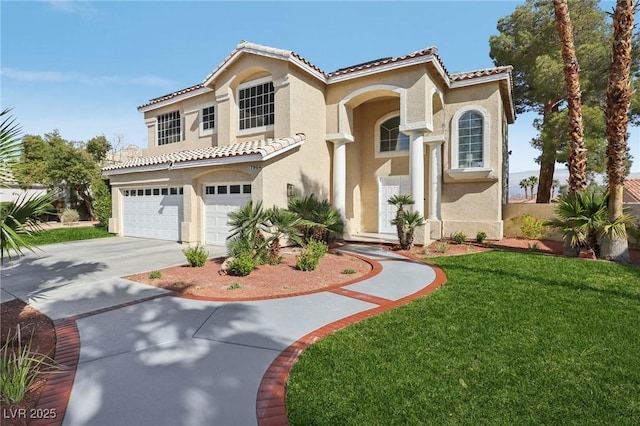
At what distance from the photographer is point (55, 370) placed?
4215mm

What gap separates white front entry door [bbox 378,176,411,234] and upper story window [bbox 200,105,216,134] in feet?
32.4

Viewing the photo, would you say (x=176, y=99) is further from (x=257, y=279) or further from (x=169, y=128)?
(x=257, y=279)

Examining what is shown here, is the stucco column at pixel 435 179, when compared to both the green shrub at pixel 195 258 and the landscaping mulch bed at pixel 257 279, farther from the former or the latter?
the green shrub at pixel 195 258

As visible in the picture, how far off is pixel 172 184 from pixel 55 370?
13253 mm

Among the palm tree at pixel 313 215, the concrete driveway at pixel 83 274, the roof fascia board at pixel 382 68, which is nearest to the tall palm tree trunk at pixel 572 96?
the roof fascia board at pixel 382 68

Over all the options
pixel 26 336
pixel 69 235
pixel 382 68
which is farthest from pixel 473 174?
pixel 69 235

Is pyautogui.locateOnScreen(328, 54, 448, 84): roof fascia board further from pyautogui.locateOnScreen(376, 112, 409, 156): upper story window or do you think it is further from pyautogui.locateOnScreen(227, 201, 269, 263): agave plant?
pyautogui.locateOnScreen(227, 201, 269, 263): agave plant

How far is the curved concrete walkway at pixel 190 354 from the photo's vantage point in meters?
3.41

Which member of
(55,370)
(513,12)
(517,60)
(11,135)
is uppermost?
(513,12)

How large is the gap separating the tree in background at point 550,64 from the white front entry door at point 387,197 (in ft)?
38.3

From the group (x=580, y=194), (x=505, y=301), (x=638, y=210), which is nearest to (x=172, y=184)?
(x=505, y=301)

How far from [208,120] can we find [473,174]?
14419mm

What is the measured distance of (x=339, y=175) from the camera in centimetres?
1570

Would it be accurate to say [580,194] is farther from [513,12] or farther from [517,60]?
[513,12]
